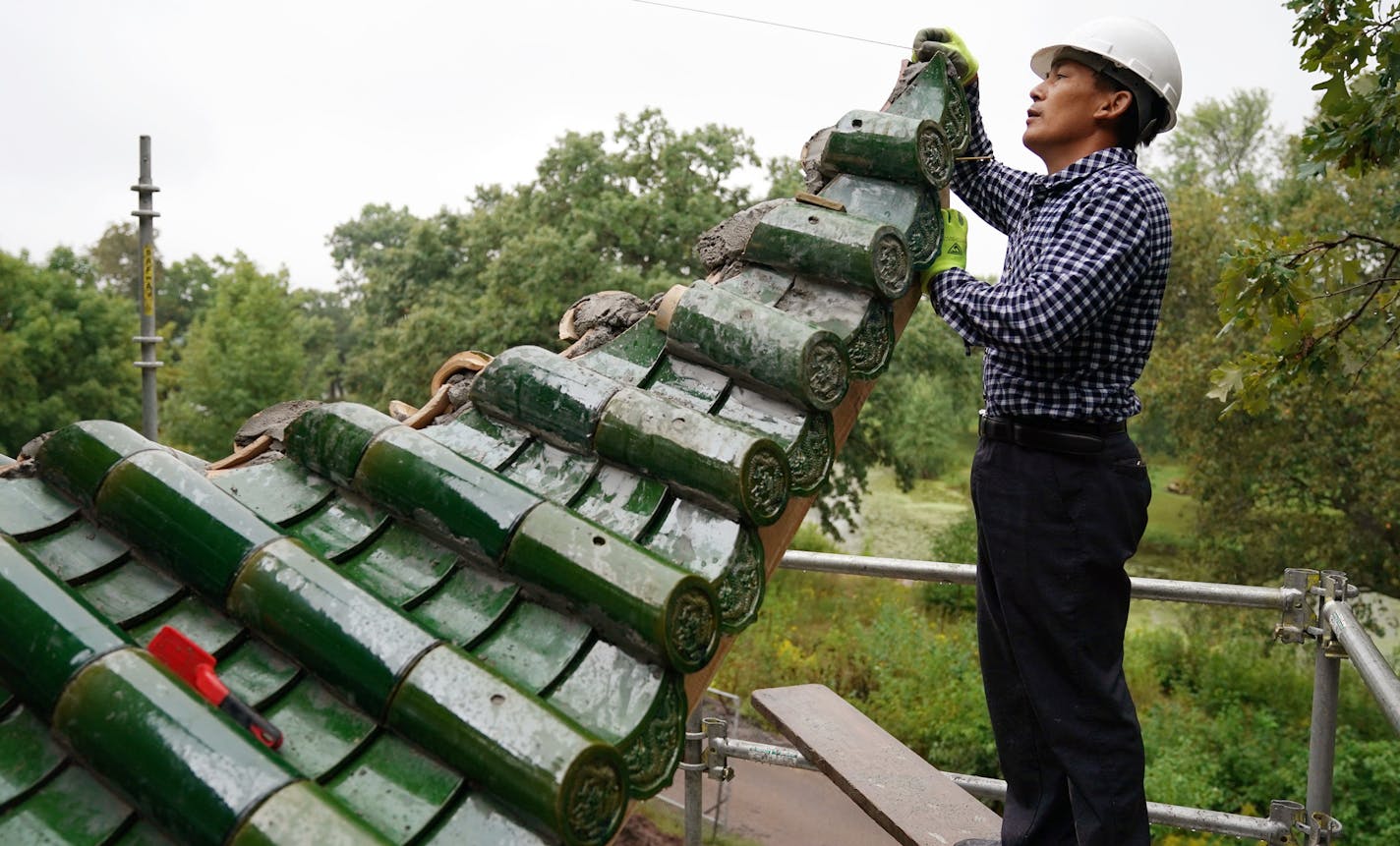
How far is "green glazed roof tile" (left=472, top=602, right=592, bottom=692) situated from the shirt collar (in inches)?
58.1

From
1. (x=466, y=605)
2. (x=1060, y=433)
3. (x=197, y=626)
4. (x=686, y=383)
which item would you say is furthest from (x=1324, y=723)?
(x=197, y=626)

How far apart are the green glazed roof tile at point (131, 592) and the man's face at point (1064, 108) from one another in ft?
6.64

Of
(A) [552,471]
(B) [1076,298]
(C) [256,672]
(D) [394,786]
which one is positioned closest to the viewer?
(D) [394,786]

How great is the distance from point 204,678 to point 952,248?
1.81 m

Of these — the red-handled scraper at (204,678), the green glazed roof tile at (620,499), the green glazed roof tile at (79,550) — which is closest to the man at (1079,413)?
the green glazed roof tile at (620,499)

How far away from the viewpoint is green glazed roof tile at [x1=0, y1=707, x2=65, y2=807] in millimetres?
1468

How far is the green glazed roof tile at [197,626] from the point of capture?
5.68 ft

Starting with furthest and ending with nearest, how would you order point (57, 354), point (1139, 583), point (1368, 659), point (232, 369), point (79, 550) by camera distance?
1. point (232, 369)
2. point (57, 354)
3. point (1139, 583)
4. point (1368, 659)
5. point (79, 550)

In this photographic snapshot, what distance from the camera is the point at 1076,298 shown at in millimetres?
2258

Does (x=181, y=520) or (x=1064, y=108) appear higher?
(x=1064, y=108)

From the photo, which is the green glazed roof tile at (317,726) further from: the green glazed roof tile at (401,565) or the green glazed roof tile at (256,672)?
the green glazed roof tile at (401,565)

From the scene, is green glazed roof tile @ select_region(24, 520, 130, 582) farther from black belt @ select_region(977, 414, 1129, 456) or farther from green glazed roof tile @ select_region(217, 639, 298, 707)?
black belt @ select_region(977, 414, 1129, 456)

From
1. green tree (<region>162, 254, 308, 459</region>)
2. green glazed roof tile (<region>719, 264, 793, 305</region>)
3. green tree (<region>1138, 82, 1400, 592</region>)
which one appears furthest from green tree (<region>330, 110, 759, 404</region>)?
green glazed roof tile (<region>719, 264, 793, 305</region>)

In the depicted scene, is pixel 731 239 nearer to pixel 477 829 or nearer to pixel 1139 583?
pixel 477 829
